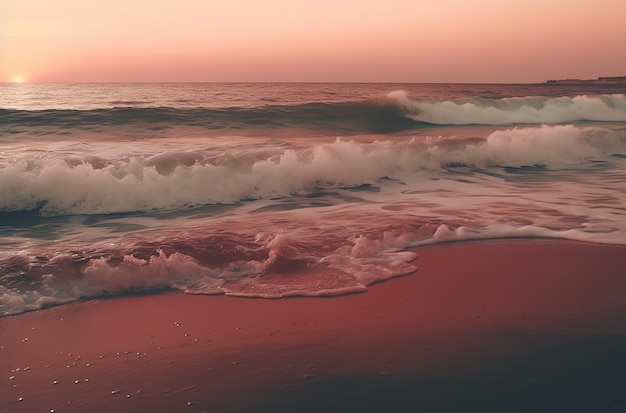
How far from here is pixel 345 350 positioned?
10.9ft

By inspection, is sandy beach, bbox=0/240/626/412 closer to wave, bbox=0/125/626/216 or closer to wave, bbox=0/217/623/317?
wave, bbox=0/217/623/317

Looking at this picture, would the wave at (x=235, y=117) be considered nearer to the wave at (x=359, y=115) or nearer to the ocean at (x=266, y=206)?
the wave at (x=359, y=115)

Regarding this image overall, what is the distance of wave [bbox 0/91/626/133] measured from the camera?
59.6 ft

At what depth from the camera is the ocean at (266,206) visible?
485 centimetres

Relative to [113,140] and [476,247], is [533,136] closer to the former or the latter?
[476,247]

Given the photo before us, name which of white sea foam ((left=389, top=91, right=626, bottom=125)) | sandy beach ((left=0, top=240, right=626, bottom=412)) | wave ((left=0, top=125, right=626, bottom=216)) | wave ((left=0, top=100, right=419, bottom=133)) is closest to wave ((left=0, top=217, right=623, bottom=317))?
sandy beach ((left=0, top=240, right=626, bottom=412))

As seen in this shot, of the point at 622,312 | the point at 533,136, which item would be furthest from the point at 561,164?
the point at 622,312

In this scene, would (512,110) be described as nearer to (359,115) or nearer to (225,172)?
(359,115)

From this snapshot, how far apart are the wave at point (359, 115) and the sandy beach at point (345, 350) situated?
1426 centimetres

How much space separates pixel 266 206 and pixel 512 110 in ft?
67.8

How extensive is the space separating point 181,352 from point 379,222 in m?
3.64

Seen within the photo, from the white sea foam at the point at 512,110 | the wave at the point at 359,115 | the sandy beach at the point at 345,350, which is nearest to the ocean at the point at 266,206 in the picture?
the sandy beach at the point at 345,350

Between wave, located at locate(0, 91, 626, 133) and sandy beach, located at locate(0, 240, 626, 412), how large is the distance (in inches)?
561

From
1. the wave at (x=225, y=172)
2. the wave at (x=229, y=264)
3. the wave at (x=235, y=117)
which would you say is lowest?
the wave at (x=229, y=264)
